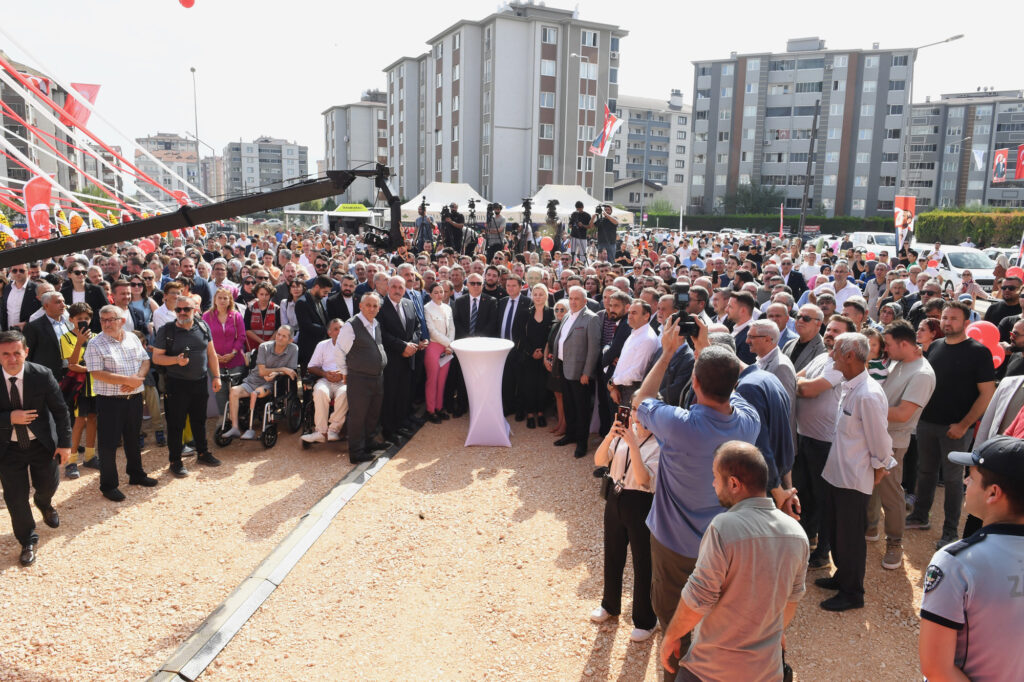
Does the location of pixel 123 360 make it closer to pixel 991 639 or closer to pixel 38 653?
pixel 38 653

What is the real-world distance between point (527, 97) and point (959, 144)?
2065 inches

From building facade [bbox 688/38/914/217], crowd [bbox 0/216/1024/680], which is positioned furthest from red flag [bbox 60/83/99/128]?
building facade [bbox 688/38/914/217]

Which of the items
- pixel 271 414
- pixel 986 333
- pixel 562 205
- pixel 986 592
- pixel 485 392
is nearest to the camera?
pixel 986 592

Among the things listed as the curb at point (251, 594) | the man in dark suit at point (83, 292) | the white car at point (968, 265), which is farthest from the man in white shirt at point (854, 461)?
the white car at point (968, 265)

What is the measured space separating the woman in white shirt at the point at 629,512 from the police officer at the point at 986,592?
6.18ft

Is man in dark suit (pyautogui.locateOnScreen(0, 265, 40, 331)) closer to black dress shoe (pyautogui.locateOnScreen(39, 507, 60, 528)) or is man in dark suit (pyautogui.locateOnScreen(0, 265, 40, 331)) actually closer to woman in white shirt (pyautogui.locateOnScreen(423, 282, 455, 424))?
black dress shoe (pyautogui.locateOnScreen(39, 507, 60, 528))

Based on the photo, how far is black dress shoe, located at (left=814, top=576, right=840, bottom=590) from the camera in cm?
482

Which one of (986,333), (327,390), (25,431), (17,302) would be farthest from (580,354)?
(17,302)

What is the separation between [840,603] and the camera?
4617 millimetres

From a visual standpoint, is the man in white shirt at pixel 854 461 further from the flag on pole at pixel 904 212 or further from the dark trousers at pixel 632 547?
the flag on pole at pixel 904 212

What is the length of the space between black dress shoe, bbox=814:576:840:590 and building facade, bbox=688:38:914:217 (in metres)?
67.4

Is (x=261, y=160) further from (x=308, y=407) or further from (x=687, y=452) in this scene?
(x=687, y=452)

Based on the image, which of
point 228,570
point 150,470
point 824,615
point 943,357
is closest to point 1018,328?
point 943,357

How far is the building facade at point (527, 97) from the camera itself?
1927 inches
